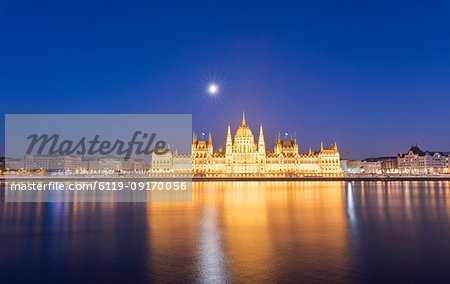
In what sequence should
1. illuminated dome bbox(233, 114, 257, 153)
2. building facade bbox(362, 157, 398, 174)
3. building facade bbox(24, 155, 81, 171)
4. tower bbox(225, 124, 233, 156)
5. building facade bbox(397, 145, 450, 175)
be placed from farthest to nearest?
building facade bbox(24, 155, 81, 171), building facade bbox(362, 157, 398, 174), illuminated dome bbox(233, 114, 257, 153), tower bbox(225, 124, 233, 156), building facade bbox(397, 145, 450, 175)

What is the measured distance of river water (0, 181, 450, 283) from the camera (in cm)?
962

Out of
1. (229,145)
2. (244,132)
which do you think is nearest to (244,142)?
(244,132)

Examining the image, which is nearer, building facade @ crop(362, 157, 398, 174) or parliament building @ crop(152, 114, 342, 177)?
parliament building @ crop(152, 114, 342, 177)

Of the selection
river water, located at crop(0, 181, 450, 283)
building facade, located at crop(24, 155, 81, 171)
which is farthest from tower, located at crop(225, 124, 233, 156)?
river water, located at crop(0, 181, 450, 283)

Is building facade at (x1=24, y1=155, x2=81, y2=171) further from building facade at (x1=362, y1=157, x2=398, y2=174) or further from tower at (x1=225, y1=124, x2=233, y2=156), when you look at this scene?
building facade at (x1=362, y1=157, x2=398, y2=174)

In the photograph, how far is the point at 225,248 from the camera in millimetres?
12641

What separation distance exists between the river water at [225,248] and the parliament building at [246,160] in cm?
9272

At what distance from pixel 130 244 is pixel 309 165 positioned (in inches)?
4375

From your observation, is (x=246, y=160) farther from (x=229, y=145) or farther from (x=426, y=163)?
(x=426, y=163)

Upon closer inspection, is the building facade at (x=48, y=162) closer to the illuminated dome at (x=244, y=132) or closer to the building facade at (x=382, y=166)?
the illuminated dome at (x=244, y=132)

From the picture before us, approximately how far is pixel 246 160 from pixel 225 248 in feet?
345

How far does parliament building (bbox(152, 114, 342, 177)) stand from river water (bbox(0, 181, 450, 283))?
3650 inches

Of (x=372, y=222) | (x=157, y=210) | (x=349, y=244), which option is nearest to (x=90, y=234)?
(x=157, y=210)

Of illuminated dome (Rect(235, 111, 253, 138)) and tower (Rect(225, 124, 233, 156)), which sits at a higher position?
illuminated dome (Rect(235, 111, 253, 138))
